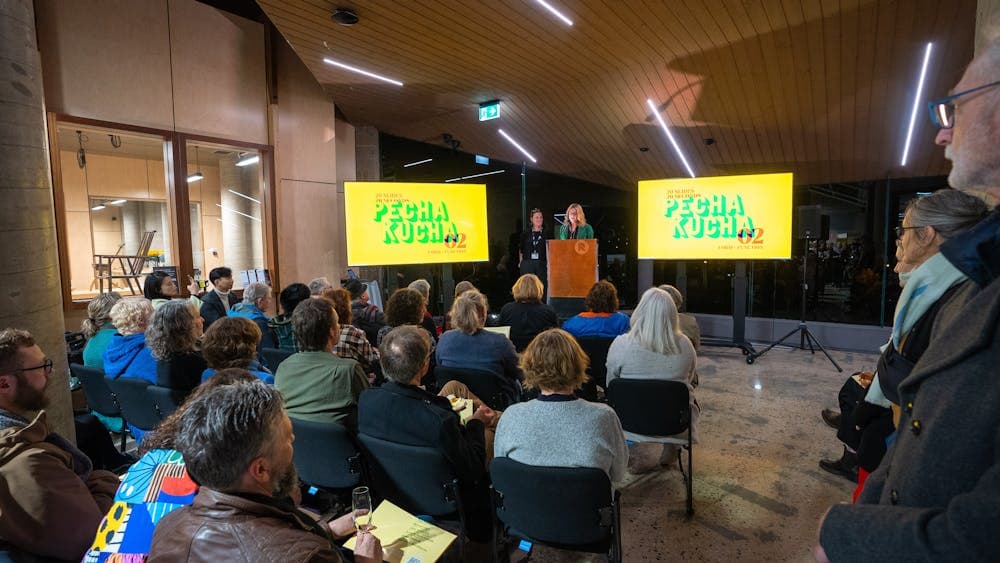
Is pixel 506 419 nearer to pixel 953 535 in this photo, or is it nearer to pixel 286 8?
pixel 953 535

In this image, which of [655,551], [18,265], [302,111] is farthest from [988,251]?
[302,111]

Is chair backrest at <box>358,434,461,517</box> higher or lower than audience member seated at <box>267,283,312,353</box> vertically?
lower

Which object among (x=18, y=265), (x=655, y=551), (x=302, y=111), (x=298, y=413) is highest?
(x=302, y=111)

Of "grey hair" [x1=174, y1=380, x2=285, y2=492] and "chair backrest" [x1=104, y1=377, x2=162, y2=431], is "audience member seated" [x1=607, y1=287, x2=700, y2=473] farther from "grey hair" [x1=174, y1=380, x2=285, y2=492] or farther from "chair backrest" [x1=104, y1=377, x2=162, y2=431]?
"chair backrest" [x1=104, y1=377, x2=162, y2=431]

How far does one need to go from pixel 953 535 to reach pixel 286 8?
5211 mm

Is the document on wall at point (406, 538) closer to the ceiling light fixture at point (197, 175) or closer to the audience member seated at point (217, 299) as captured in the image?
the audience member seated at point (217, 299)

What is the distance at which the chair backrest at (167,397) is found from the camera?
2.47 m

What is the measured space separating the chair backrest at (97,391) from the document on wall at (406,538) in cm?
238

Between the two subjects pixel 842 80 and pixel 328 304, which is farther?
pixel 842 80

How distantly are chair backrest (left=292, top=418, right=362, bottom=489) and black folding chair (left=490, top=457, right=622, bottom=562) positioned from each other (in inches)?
26.5

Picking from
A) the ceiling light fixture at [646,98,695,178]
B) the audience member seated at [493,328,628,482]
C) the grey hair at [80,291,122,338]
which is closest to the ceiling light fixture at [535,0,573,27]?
the ceiling light fixture at [646,98,695,178]

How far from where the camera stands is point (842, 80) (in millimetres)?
5008

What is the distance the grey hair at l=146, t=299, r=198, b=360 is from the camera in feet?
8.43


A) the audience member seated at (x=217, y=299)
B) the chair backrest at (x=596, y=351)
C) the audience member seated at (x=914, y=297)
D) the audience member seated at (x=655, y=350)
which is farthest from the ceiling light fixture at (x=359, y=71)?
the audience member seated at (x=914, y=297)
